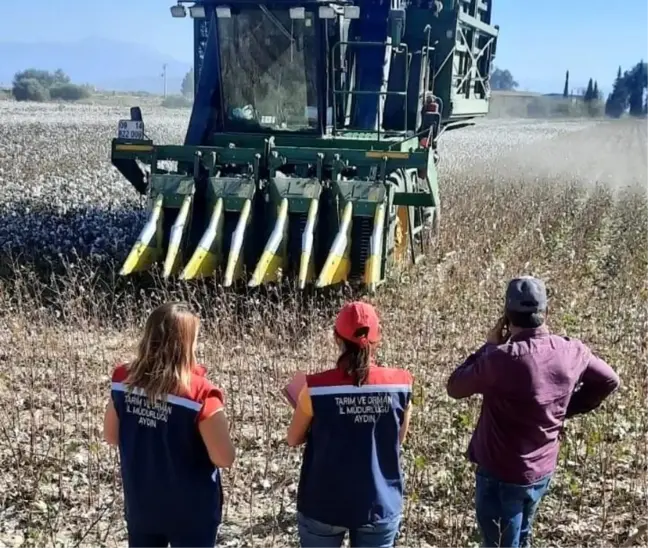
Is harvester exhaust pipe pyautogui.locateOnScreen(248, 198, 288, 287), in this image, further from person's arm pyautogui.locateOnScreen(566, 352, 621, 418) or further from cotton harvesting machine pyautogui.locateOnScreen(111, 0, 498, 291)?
person's arm pyautogui.locateOnScreen(566, 352, 621, 418)

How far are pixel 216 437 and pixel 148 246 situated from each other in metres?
4.86

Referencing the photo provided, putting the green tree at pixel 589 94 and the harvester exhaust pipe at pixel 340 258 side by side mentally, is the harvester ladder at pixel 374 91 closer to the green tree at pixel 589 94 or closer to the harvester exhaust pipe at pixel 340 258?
the harvester exhaust pipe at pixel 340 258

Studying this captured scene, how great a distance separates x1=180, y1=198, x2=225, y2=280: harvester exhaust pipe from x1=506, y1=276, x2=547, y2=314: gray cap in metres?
4.20

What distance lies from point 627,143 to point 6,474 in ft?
101

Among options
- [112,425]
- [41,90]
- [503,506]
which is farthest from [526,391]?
[41,90]

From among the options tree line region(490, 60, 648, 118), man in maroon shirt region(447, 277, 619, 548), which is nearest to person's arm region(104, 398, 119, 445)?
man in maroon shirt region(447, 277, 619, 548)

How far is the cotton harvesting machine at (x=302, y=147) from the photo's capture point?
736 centimetres

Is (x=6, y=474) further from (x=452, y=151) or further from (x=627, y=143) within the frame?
(x=627, y=143)

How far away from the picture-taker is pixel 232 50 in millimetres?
8695

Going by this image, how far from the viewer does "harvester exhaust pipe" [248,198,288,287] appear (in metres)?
6.96

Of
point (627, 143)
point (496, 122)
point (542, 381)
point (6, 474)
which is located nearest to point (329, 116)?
point (6, 474)

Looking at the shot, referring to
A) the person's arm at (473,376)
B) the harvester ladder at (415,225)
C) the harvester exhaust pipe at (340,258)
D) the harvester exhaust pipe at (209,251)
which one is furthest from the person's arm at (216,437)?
the harvester ladder at (415,225)

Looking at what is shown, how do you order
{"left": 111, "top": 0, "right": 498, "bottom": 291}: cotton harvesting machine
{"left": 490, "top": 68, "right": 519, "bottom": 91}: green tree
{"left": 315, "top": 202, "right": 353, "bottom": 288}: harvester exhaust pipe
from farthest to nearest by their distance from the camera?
{"left": 490, "top": 68, "right": 519, "bottom": 91}: green tree → {"left": 111, "top": 0, "right": 498, "bottom": 291}: cotton harvesting machine → {"left": 315, "top": 202, "right": 353, "bottom": 288}: harvester exhaust pipe

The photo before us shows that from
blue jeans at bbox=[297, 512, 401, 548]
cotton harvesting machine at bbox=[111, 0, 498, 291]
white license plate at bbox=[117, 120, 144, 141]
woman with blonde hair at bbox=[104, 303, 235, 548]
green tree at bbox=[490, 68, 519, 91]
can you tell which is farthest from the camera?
green tree at bbox=[490, 68, 519, 91]
